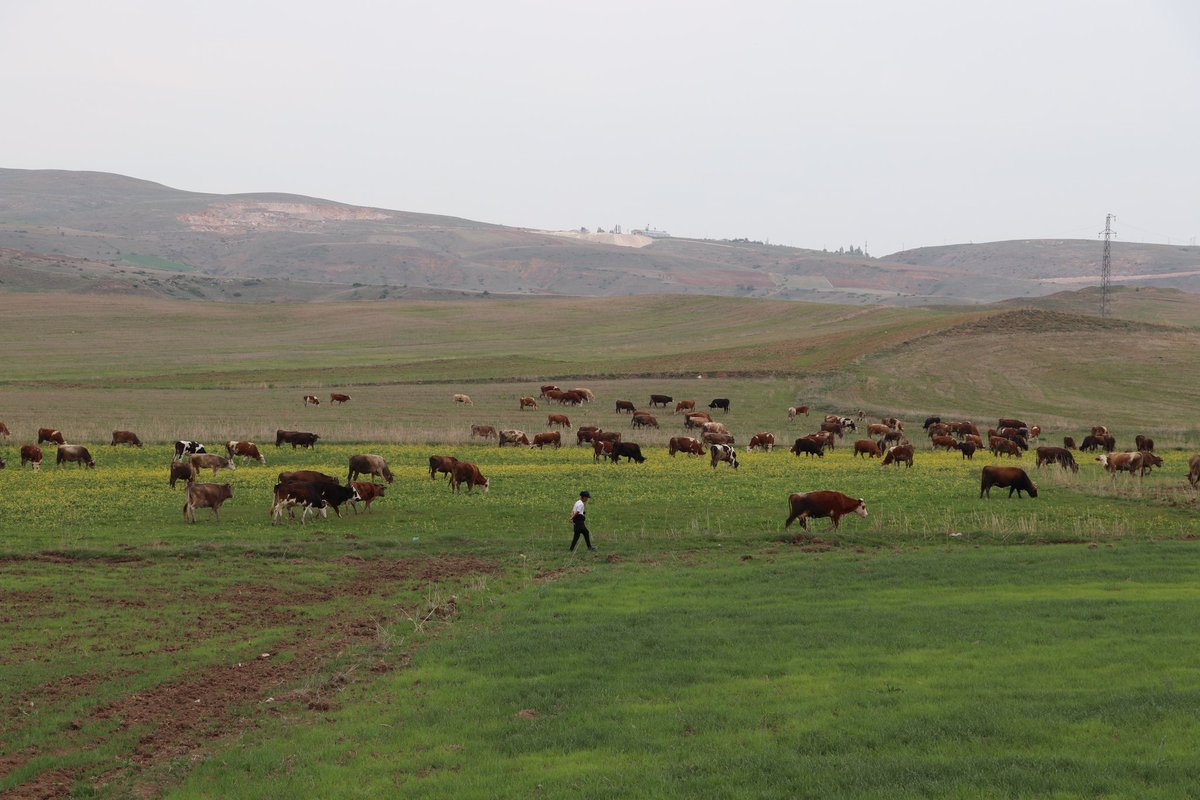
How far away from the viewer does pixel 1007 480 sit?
107 ft

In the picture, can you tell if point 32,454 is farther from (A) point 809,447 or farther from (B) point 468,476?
(A) point 809,447

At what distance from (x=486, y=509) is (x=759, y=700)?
18342 millimetres

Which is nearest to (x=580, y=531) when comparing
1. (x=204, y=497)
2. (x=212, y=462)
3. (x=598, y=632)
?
(x=598, y=632)

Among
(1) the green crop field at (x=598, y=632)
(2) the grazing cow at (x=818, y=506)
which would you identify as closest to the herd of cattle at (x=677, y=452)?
(2) the grazing cow at (x=818, y=506)

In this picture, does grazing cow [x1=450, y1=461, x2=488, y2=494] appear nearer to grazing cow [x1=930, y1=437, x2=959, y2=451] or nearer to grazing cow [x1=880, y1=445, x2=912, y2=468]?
grazing cow [x1=880, y1=445, x2=912, y2=468]

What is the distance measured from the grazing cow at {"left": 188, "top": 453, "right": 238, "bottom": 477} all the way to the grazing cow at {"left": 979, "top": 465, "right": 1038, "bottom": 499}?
81.3 feet

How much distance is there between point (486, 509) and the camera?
100 ft

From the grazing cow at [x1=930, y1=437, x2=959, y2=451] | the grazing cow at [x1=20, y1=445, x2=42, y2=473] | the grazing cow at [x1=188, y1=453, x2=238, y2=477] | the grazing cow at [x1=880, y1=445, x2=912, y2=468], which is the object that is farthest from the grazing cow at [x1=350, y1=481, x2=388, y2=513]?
the grazing cow at [x1=930, y1=437, x2=959, y2=451]

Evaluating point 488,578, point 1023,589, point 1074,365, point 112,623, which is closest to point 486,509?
point 488,578

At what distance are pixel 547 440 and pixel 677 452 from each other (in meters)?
5.90

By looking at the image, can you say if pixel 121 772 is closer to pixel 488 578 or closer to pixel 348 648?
pixel 348 648

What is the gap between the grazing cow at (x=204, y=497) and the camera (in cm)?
2795

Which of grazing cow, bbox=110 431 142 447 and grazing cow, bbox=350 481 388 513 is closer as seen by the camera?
grazing cow, bbox=350 481 388 513

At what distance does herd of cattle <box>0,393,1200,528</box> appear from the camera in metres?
28.5
